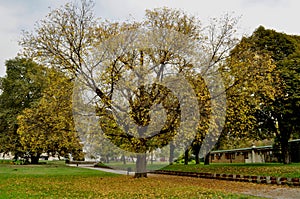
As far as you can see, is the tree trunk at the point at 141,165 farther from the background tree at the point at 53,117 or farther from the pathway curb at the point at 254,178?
the pathway curb at the point at 254,178

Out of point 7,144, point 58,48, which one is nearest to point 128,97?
point 58,48

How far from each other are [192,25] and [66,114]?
29.1 feet

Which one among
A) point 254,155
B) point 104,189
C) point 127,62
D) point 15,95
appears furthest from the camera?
point 254,155

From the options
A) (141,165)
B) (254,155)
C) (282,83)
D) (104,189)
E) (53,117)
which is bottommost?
(104,189)

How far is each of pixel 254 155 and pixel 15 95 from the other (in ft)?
103

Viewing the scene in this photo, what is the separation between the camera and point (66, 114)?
18.3 meters

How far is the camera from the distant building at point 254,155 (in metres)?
30.7

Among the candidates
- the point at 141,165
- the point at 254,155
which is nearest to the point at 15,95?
the point at 141,165

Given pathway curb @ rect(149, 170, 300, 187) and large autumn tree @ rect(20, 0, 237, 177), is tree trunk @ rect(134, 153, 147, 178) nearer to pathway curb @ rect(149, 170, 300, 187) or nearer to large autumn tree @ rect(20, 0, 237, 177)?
large autumn tree @ rect(20, 0, 237, 177)

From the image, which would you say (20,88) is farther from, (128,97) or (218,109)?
(218,109)

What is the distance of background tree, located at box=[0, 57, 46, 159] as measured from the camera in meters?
37.3

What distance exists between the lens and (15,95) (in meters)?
38.8

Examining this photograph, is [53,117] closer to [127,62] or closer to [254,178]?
[127,62]

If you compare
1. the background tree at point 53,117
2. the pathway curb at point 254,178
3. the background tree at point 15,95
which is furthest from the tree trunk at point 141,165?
the background tree at point 15,95
